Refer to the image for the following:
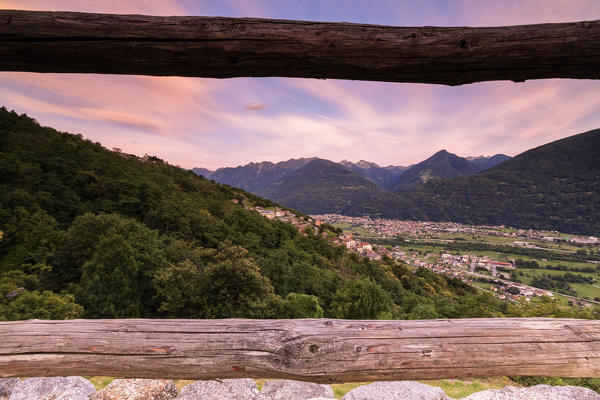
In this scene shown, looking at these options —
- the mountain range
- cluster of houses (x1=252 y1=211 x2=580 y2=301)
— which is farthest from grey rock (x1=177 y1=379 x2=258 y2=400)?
the mountain range

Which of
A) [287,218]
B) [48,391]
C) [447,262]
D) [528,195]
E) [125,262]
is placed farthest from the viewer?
[528,195]

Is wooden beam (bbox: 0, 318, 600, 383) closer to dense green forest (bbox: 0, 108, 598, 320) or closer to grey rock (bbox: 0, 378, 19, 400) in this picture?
grey rock (bbox: 0, 378, 19, 400)

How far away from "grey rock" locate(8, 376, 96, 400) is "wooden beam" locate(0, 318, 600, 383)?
252 centimetres

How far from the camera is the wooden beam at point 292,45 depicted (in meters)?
1.32

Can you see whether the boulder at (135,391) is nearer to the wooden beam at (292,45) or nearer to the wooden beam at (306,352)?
the wooden beam at (306,352)

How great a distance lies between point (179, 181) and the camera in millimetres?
52125

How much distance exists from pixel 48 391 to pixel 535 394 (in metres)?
7.68

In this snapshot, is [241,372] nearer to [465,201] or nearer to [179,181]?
[179,181]

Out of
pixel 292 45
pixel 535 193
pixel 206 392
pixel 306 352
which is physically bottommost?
pixel 206 392

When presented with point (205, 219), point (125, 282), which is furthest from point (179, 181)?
point (125, 282)

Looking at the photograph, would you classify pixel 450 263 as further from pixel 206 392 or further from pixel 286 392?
pixel 206 392

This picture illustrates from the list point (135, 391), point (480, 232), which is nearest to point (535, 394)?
point (135, 391)

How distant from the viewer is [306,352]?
1423 millimetres

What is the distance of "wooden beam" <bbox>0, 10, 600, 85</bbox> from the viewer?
4.33 feet
